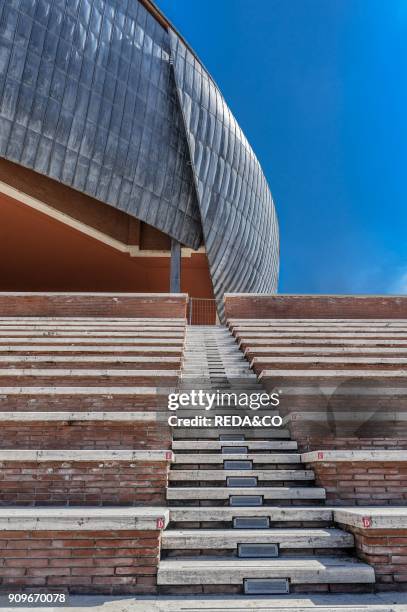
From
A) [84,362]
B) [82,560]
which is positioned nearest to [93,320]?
[84,362]

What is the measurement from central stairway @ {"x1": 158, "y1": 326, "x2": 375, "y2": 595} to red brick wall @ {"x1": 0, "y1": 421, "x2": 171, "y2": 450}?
0.76ft

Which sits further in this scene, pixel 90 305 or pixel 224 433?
pixel 90 305

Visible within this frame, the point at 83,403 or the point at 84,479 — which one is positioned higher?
the point at 83,403

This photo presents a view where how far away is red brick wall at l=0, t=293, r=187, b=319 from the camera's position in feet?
28.3

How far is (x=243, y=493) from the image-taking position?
2.91 metres

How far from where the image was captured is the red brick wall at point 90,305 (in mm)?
8633

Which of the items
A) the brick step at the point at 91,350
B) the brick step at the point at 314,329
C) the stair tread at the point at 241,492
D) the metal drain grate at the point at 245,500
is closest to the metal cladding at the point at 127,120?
the brick step at the point at 314,329

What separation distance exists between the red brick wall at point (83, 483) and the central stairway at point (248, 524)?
7.0 inches

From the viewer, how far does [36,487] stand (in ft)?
9.63

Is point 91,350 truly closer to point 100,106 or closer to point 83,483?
point 83,483

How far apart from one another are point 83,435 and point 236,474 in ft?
4.20

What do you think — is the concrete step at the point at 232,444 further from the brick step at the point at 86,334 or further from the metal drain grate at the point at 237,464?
the brick step at the point at 86,334

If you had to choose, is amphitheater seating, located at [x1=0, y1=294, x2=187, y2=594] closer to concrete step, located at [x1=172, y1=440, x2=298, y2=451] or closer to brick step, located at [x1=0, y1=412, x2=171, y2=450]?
brick step, located at [x1=0, y1=412, x2=171, y2=450]

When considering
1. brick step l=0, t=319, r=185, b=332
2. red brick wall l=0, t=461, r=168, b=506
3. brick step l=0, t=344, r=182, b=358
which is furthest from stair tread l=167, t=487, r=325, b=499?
brick step l=0, t=319, r=185, b=332
